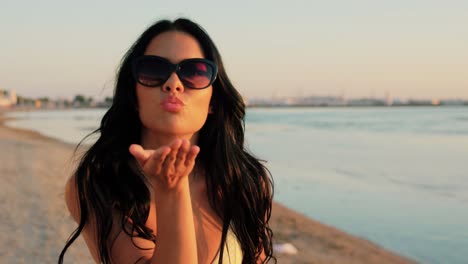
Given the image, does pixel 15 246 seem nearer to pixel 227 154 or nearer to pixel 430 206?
pixel 227 154

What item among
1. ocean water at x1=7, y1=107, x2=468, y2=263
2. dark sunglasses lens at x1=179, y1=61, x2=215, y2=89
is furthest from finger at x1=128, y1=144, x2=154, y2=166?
ocean water at x1=7, y1=107, x2=468, y2=263

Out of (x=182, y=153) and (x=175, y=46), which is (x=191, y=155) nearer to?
(x=182, y=153)

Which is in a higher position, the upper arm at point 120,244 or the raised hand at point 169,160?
the raised hand at point 169,160

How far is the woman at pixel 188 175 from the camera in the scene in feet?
5.06

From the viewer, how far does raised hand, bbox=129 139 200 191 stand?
108 cm

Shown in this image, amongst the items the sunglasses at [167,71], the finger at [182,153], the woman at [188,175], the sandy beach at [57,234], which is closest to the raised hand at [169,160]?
the finger at [182,153]

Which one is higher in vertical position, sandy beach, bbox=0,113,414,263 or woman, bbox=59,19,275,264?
woman, bbox=59,19,275,264

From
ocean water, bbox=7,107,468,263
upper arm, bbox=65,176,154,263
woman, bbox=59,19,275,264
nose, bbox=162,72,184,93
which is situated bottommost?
ocean water, bbox=7,107,468,263

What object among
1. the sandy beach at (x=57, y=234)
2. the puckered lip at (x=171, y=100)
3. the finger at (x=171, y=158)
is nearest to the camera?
the finger at (x=171, y=158)

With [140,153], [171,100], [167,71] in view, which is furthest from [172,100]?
[140,153]

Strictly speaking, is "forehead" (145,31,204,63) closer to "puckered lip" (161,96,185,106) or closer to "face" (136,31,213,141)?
"face" (136,31,213,141)

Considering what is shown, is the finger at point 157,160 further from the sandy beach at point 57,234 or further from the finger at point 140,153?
the sandy beach at point 57,234

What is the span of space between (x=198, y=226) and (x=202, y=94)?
0.46m

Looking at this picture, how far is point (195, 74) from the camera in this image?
1.61m
